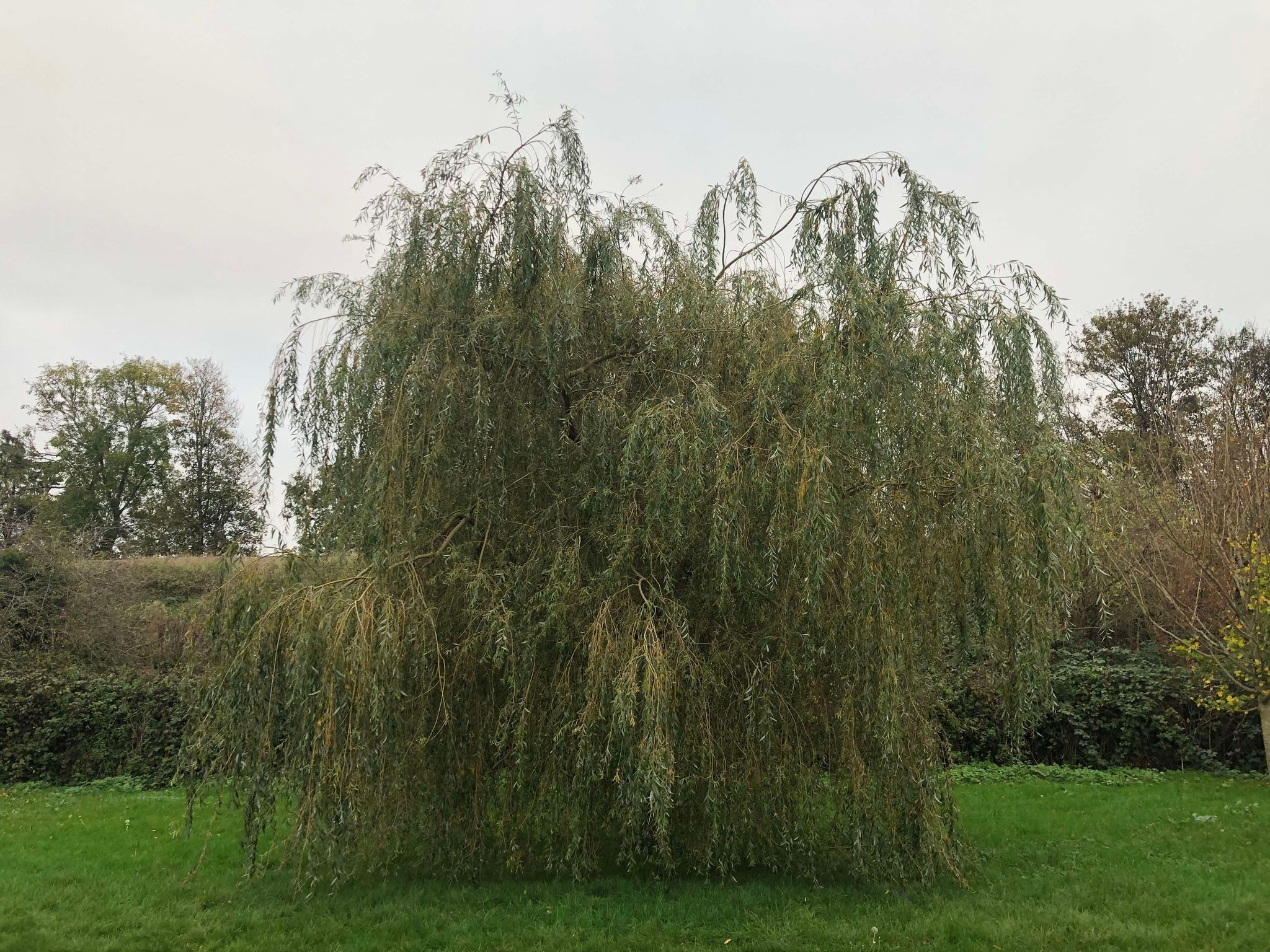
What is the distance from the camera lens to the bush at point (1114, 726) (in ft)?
34.2

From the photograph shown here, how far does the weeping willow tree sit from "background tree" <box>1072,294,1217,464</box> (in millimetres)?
16825

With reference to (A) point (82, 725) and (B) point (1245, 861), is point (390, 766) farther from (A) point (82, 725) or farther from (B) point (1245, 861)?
(A) point (82, 725)

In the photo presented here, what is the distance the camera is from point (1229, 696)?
9.58m

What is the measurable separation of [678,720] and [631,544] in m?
1.18

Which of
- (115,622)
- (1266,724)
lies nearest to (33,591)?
(115,622)

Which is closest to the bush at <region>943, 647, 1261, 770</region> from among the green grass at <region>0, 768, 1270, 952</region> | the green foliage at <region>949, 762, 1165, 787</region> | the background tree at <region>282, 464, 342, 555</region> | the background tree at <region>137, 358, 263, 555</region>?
the green foliage at <region>949, 762, 1165, 787</region>

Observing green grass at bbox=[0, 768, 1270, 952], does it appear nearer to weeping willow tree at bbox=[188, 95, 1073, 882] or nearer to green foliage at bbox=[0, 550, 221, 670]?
weeping willow tree at bbox=[188, 95, 1073, 882]

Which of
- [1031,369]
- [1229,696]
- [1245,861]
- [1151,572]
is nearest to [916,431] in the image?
[1031,369]

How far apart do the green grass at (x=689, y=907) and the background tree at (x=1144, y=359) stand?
15818mm

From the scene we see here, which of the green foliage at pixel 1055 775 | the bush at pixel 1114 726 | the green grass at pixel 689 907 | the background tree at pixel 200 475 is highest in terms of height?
the background tree at pixel 200 475

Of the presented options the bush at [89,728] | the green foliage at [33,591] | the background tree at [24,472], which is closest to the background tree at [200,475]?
the background tree at [24,472]

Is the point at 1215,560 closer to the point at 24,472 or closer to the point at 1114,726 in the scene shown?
the point at 1114,726

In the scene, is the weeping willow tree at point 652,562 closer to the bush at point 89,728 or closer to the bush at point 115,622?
the bush at point 89,728

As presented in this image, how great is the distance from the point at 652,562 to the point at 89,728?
1013cm
